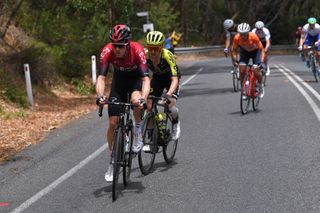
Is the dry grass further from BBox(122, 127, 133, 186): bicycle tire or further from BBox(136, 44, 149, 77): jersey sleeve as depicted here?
BBox(136, 44, 149, 77): jersey sleeve

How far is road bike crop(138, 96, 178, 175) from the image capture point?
7562 millimetres

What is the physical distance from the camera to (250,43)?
43.0ft

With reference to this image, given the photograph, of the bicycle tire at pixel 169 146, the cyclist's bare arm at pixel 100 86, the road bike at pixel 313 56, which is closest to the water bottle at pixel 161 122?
the bicycle tire at pixel 169 146

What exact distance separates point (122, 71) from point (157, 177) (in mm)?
1456

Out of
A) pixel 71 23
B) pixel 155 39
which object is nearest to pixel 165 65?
pixel 155 39

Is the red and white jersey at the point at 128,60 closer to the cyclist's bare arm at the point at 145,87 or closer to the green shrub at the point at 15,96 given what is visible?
the cyclist's bare arm at the point at 145,87

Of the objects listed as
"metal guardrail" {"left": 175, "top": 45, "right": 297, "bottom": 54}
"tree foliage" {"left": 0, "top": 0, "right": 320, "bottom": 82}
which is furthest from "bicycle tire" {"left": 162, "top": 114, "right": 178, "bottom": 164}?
"metal guardrail" {"left": 175, "top": 45, "right": 297, "bottom": 54}

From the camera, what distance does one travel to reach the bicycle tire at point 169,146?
8.16m

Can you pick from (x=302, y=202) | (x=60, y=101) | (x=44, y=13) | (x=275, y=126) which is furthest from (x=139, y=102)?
(x=44, y=13)

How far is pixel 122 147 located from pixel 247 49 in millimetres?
7523

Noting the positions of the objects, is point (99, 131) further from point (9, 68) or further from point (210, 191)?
point (9, 68)

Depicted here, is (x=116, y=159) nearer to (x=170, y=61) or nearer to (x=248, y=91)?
(x=170, y=61)

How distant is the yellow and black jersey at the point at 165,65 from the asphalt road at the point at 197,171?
4.30 feet

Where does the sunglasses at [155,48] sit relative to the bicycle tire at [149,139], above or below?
above
